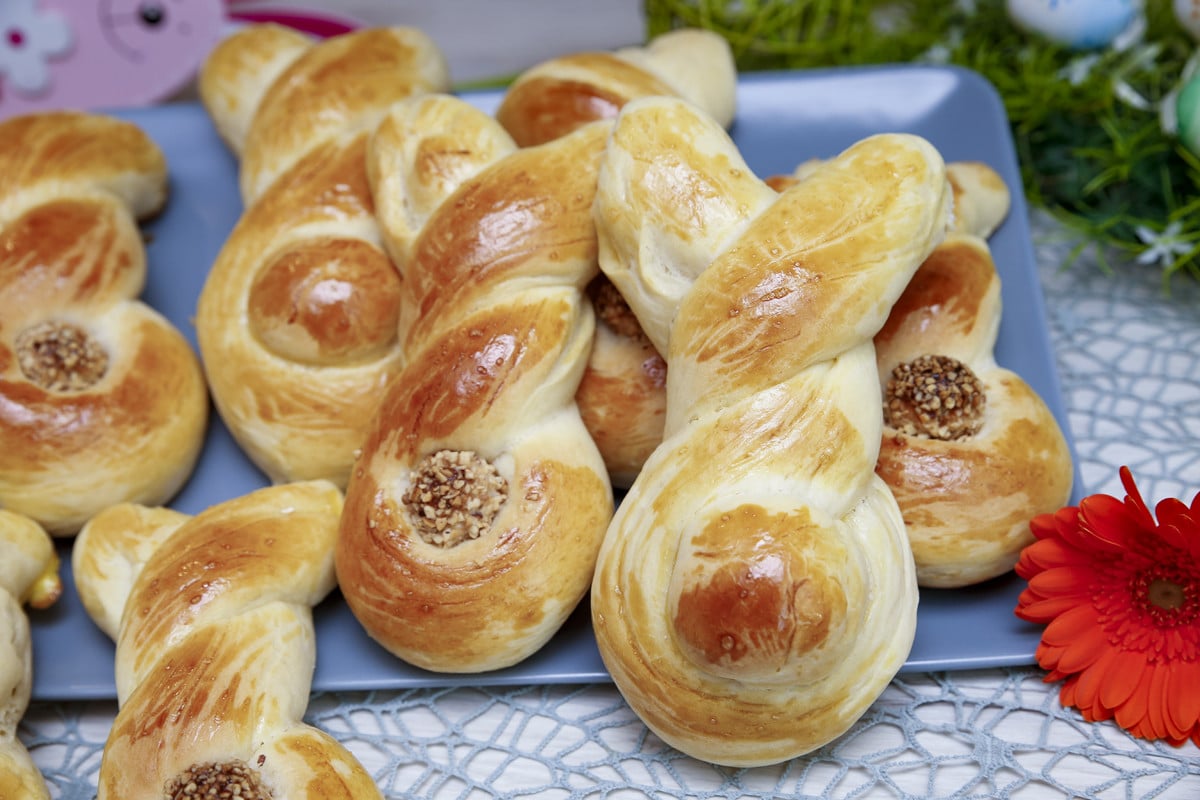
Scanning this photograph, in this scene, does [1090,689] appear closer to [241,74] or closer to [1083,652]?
[1083,652]

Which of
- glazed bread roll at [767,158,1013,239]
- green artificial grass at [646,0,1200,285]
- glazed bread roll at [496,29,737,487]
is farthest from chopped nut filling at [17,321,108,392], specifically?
green artificial grass at [646,0,1200,285]

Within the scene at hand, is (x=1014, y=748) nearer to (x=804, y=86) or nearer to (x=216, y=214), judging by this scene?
(x=804, y=86)

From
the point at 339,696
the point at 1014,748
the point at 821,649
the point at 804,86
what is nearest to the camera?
the point at 821,649

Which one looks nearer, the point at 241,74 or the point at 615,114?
the point at 615,114

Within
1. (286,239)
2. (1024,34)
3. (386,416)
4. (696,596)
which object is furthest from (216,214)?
(1024,34)

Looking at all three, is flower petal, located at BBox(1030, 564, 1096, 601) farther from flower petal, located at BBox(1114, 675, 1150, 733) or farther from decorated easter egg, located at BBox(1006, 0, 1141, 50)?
decorated easter egg, located at BBox(1006, 0, 1141, 50)

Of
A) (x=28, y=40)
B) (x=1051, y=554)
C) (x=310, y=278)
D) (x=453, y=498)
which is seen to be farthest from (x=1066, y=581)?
(x=28, y=40)
